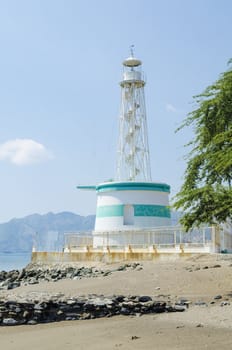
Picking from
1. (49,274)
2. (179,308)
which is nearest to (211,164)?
(179,308)

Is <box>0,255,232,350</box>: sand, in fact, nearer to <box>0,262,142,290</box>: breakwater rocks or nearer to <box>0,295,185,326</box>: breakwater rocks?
<box>0,295,185,326</box>: breakwater rocks

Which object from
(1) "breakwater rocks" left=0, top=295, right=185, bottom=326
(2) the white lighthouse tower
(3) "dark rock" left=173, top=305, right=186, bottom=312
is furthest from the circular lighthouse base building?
(1) "breakwater rocks" left=0, top=295, right=185, bottom=326

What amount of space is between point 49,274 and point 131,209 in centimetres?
854

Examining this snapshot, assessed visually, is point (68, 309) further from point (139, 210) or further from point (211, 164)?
point (139, 210)

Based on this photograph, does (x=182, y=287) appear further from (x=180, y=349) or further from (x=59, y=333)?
(x=180, y=349)

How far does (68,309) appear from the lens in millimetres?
12688

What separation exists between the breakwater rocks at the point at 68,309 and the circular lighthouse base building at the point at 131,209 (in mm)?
20355

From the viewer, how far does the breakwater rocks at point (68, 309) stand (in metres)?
12.3

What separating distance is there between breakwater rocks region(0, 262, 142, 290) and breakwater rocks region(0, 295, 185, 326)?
31.8ft

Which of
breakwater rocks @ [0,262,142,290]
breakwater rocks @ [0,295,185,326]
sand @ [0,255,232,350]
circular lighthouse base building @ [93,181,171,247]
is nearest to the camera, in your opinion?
sand @ [0,255,232,350]

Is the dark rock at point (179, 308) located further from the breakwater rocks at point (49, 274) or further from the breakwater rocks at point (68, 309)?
the breakwater rocks at point (49, 274)

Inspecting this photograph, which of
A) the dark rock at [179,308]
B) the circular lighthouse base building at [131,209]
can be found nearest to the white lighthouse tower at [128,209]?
the circular lighthouse base building at [131,209]

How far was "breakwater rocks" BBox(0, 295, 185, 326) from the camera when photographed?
12.3 meters

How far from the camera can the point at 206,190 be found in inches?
603
